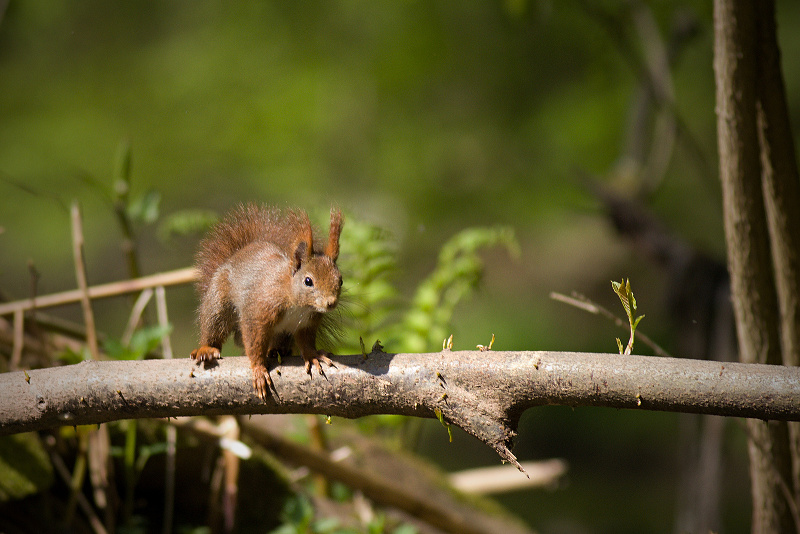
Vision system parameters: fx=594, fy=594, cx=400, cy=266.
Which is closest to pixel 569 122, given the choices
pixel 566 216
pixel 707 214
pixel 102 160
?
pixel 566 216

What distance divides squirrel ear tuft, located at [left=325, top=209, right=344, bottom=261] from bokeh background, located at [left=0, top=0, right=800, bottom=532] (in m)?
2.72

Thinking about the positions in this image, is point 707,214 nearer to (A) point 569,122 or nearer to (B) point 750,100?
(A) point 569,122

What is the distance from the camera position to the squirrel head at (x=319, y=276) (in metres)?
1.10

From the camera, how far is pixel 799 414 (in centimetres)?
70

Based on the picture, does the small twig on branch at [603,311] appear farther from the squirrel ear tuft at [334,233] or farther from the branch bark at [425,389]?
the squirrel ear tuft at [334,233]

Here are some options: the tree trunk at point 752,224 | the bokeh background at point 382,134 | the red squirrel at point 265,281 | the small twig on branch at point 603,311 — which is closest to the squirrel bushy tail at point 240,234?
the red squirrel at point 265,281

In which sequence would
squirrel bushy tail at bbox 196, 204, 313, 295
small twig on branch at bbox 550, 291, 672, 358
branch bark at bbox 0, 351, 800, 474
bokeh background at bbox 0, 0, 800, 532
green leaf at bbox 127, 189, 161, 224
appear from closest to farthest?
branch bark at bbox 0, 351, 800, 474 < small twig on branch at bbox 550, 291, 672, 358 < squirrel bushy tail at bbox 196, 204, 313, 295 < green leaf at bbox 127, 189, 161, 224 < bokeh background at bbox 0, 0, 800, 532

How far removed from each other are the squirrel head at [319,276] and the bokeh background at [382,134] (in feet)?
8.94

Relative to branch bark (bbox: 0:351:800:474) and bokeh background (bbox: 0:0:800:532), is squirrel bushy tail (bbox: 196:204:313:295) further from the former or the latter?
bokeh background (bbox: 0:0:800:532)

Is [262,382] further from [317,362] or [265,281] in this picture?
[265,281]

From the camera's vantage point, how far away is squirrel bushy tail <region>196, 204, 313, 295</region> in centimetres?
121

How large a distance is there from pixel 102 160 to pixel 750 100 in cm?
410

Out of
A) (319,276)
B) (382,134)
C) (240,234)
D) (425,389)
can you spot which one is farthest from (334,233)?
(382,134)

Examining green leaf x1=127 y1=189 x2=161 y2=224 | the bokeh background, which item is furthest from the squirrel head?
the bokeh background
